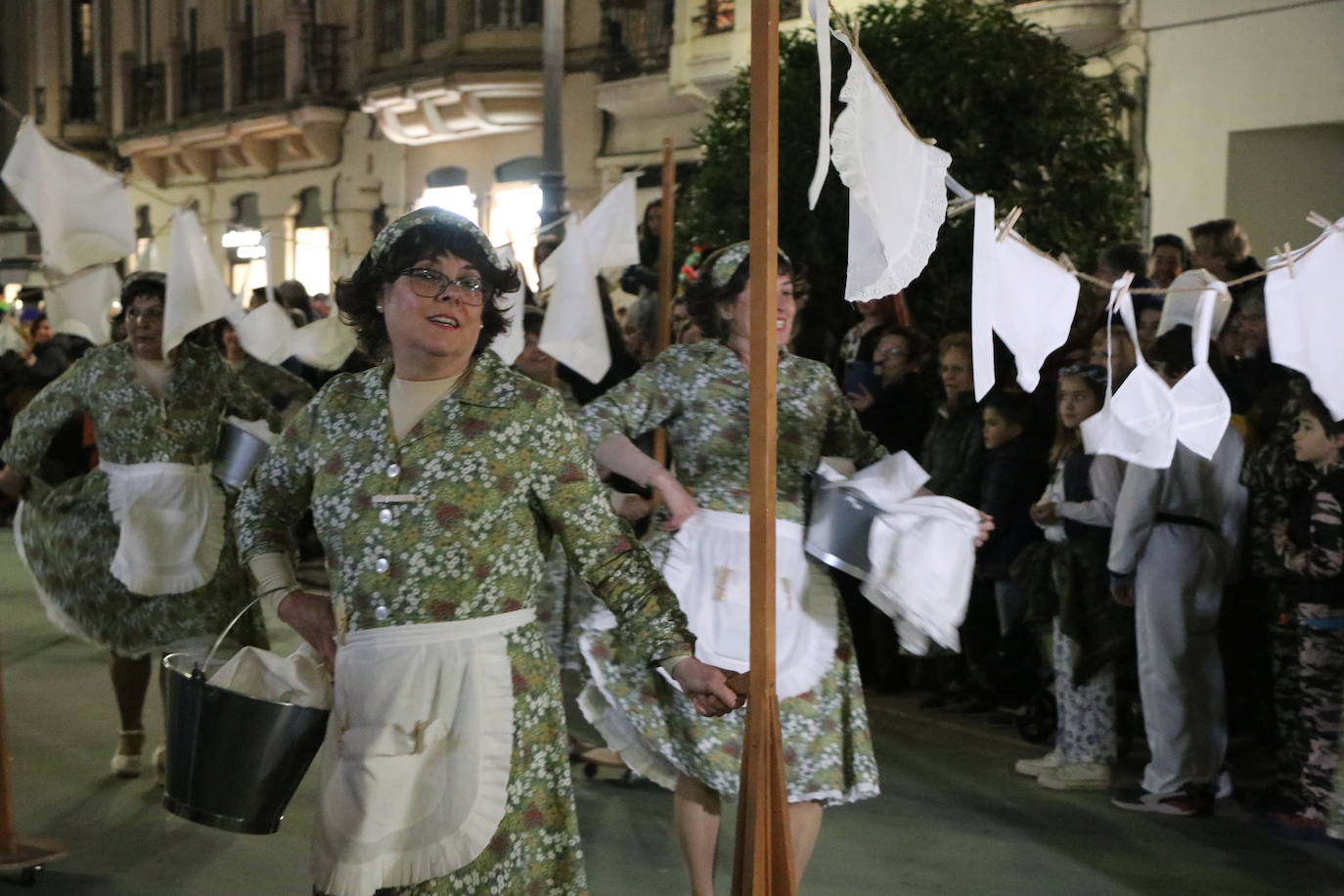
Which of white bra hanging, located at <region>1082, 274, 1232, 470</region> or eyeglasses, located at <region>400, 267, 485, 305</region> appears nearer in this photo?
eyeglasses, located at <region>400, 267, 485, 305</region>

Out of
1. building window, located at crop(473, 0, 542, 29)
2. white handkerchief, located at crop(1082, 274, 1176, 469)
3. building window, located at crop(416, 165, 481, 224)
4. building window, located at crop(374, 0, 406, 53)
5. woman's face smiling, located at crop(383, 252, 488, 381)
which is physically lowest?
white handkerchief, located at crop(1082, 274, 1176, 469)

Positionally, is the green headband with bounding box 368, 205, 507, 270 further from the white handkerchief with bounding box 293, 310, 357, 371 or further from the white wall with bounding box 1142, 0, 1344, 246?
the white wall with bounding box 1142, 0, 1344, 246

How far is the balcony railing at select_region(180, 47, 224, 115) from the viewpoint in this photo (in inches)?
1218

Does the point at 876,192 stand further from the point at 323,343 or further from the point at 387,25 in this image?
the point at 387,25

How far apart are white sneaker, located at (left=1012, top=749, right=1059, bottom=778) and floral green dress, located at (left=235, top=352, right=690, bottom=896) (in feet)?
12.1

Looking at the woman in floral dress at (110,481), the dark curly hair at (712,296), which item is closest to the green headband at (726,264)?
the dark curly hair at (712,296)

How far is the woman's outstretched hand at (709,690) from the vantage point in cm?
306

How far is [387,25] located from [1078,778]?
22432 mm

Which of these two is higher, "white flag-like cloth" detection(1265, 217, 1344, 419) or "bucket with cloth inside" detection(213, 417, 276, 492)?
"white flag-like cloth" detection(1265, 217, 1344, 419)

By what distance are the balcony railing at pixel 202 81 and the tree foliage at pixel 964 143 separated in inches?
914

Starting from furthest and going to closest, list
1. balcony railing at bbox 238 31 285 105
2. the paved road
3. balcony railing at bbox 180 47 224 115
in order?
balcony railing at bbox 180 47 224 115
balcony railing at bbox 238 31 285 105
the paved road

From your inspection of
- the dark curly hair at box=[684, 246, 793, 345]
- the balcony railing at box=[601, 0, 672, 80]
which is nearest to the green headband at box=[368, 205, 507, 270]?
the dark curly hair at box=[684, 246, 793, 345]

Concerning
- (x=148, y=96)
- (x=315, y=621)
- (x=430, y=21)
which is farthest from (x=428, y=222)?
(x=148, y=96)

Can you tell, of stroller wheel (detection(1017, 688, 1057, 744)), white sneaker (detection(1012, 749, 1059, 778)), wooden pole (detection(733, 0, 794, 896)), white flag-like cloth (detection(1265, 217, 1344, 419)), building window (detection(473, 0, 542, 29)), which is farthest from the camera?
building window (detection(473, 0, 542, 29))
